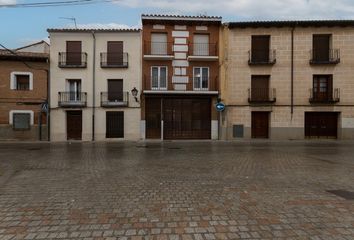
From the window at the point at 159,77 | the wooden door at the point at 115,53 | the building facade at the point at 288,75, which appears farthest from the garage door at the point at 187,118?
the wooden door at the point at 115,53

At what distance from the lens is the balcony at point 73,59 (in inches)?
984

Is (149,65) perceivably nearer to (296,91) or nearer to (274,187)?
(296,91)

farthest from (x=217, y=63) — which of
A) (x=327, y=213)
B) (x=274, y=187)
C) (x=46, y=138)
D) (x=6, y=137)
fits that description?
(x=327, y=213)

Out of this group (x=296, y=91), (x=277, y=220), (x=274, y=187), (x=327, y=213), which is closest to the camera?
(x=277, y=220)

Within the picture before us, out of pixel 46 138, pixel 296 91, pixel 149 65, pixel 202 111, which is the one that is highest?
pixel 149 65

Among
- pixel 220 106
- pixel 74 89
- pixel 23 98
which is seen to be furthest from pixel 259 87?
pixel 23 98

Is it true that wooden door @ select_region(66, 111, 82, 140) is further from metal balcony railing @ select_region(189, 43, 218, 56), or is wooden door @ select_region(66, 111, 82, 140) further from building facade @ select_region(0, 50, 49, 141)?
metal balcony railing @ select_region(189, 43, 218, 56)

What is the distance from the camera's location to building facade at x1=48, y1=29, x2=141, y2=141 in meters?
25.1

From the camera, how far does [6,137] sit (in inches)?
982

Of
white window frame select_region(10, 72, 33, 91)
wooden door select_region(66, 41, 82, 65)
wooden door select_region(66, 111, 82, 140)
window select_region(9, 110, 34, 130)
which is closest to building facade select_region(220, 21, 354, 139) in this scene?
wooden door select_region(66, 41, 82, 65)

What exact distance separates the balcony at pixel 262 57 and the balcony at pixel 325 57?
112 inches

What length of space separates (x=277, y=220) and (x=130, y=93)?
21354 millimetres

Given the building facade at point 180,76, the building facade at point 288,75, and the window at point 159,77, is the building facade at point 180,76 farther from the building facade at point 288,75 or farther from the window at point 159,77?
the building facade at point 288,75

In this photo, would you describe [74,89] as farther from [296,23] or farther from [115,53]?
[296,23]
